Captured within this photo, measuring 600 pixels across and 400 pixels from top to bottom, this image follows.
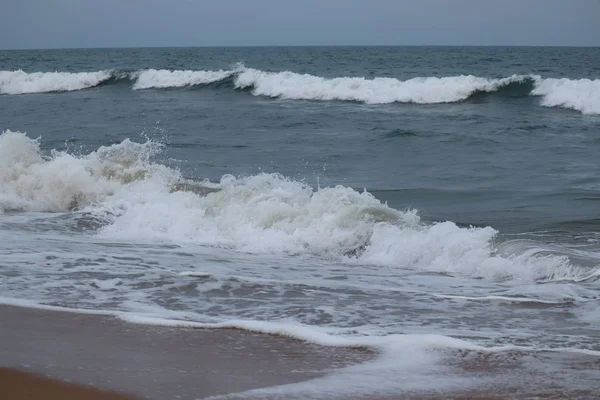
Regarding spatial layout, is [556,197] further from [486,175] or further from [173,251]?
[173,251]

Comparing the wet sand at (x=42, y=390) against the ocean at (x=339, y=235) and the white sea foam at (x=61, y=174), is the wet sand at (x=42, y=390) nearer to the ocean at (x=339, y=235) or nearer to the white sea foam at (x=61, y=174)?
the ocean at (x=339, y=235)

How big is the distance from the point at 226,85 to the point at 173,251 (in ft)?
81.1

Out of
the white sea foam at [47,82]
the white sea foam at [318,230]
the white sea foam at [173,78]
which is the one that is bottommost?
the white sea foam at [318,230]

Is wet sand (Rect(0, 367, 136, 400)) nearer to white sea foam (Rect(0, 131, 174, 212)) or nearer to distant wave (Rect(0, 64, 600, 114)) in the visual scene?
white sea foam (Rect(0, 131, 174, 212))

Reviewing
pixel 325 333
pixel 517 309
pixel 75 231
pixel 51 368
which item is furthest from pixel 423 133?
pixel 51 368

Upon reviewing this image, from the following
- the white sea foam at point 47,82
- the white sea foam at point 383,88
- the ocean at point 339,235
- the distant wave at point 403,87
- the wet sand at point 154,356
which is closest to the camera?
the wet sand at point 154,356

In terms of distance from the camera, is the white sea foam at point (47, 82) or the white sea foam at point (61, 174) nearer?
the white sea foam at point (61, 174)

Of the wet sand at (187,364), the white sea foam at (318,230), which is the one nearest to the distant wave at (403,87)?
the white sea foam at (318,230)

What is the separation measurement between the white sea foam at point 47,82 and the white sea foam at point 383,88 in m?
10.6

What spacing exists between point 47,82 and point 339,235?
31512 millimetres

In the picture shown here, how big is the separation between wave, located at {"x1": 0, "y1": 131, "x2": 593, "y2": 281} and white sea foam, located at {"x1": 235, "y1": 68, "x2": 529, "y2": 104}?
1466 cm

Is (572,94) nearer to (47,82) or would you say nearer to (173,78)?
(173,78)

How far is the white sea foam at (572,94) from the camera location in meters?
22.0

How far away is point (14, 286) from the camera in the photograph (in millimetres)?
→ 6238
